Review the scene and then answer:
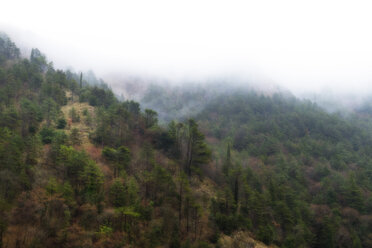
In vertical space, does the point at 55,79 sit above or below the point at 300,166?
above

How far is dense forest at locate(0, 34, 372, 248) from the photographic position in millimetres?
24391

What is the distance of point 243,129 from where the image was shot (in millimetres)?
100812

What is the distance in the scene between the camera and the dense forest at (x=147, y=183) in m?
24.4

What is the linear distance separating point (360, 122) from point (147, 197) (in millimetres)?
148971

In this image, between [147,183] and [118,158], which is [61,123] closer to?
→ [118,158]

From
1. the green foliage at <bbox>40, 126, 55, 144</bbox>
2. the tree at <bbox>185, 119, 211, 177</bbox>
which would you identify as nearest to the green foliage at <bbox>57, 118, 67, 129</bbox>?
the green foliage at <bbox>40, 126, 55, 144</bbox>

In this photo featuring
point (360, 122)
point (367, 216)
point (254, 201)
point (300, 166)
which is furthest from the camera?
point (360, 122)

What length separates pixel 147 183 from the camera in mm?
33750

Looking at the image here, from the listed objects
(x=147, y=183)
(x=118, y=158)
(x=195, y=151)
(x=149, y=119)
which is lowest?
(x=147, y=183)

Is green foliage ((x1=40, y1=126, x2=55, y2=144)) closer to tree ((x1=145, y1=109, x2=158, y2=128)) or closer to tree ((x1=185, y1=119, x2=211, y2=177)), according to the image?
tree ((x1=145, y1=109, x2=158, y2=128))

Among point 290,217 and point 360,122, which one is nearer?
point 290,217

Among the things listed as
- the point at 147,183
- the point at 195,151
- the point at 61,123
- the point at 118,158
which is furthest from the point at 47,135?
the point at 195,151

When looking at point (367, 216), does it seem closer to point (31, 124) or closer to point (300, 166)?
point (300, 166)

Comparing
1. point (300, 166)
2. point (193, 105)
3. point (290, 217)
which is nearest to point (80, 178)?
point (290, 217)
